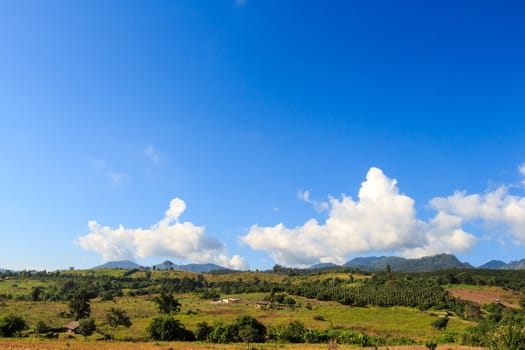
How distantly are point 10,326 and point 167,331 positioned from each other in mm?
31787

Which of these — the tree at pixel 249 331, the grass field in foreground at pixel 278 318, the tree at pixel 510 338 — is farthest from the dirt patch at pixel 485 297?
the tree at pixel 510 338

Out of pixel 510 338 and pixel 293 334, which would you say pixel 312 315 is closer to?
pixel 293 334

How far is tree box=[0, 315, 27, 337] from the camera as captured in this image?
79.2 metres

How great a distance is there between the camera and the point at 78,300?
117062 millimetres

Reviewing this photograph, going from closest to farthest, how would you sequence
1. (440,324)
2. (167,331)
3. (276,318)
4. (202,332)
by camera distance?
(167,331)
(202,332)
(440,324)
(276,318)

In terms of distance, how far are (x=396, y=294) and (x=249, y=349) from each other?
446 ft

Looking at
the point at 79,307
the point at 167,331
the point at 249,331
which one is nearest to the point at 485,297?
the point at 249,331

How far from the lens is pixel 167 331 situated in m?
77.4

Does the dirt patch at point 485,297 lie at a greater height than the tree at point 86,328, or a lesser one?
lesser

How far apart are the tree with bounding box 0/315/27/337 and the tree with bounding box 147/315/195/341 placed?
Result: 2711cm

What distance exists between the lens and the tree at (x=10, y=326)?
79.2m

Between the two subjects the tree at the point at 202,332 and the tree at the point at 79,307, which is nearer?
the tree at the point at 202,332

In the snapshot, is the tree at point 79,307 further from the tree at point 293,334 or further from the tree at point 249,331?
the tree at point 293,334

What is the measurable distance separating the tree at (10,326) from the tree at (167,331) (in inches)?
1067
